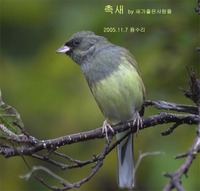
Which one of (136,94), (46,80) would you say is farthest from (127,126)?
(46,80)

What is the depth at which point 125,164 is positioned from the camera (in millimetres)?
3713

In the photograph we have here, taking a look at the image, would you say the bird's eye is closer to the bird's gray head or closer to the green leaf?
the bird's gray head

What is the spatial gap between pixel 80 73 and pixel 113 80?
4.71ft

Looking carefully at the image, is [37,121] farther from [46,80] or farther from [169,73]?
[169,73]

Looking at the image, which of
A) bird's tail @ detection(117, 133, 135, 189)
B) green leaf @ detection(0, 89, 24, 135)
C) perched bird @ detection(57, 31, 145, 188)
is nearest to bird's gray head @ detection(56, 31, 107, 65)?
perched bird @ detection(57, 31, 145, 188)

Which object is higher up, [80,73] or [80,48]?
[80,48]

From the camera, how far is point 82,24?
4.64 m

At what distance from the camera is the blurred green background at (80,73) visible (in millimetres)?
4125

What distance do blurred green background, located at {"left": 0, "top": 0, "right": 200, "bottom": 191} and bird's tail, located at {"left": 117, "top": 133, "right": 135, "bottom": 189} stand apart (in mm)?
304

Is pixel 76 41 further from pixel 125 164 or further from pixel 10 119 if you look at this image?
pixel 10 119

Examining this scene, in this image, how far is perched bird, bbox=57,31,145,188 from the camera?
3357 mm

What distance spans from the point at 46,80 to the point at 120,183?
1580 millimetres

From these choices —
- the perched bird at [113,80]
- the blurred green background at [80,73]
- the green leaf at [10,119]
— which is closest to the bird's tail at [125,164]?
the perched bird at [113,80]

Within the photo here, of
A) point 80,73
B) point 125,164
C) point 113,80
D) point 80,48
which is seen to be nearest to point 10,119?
point 113,80
